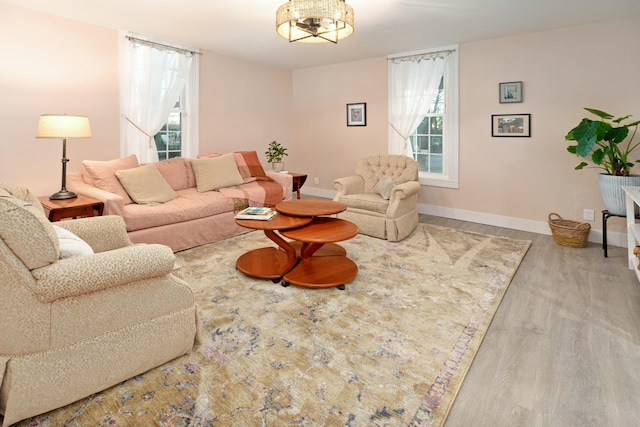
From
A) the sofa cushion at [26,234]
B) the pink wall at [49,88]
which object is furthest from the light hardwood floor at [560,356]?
the pink wall at [49,88]

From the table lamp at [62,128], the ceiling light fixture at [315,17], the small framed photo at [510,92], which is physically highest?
the ceiling light fixture at [315,17]

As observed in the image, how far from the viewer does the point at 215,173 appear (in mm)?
4371

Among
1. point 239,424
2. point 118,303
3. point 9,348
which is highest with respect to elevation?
point 118,303

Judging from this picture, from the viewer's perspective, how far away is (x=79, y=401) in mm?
1545

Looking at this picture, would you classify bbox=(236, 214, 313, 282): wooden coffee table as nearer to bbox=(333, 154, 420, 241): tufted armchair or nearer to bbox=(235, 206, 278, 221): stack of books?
bbox=(235, 206, 278, 221): stack of books

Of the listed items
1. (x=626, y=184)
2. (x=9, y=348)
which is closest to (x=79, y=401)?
(x=9, y=348)

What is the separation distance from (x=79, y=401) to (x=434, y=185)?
15.3ft

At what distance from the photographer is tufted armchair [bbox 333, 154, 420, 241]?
3.92 m

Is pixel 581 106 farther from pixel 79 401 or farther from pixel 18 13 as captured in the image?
pixel 18 13

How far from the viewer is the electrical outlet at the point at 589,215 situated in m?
3.96

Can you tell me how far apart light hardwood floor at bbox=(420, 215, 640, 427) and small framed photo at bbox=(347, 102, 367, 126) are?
11.5 feet

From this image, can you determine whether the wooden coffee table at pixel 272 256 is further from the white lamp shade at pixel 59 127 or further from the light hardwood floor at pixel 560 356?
the white lamp shade at pixel 59 127

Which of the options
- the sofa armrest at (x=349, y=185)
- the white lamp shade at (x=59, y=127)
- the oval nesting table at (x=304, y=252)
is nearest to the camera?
the oval nesting table at (x=304, y=252)

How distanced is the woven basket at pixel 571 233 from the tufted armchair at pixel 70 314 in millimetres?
3777
